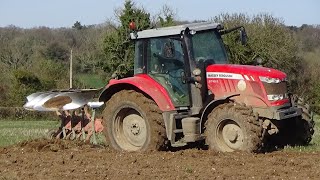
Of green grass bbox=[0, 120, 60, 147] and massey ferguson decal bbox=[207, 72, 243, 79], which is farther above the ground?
massey ferguson decal bbox=[207, 72, 243, 79]

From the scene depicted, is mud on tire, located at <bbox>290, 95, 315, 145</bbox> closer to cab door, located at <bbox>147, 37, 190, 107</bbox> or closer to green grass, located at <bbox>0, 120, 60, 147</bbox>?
cab door, located at <bbox>147, 37, 190, 107</bbox>

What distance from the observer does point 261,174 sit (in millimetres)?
6430

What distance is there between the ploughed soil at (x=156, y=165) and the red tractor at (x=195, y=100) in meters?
0.47

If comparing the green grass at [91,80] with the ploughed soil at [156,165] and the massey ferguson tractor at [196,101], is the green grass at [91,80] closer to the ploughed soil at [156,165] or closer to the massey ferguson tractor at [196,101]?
the massey ferguson tractor at [196,101]

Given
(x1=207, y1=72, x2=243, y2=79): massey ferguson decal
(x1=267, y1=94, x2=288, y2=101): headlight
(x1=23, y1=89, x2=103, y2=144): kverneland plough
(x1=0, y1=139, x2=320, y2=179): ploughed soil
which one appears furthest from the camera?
(x1=23, y1=89, x2=103, y2=144): kverneland plough

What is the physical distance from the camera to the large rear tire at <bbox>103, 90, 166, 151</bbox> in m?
8.95

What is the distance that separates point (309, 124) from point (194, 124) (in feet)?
6.74

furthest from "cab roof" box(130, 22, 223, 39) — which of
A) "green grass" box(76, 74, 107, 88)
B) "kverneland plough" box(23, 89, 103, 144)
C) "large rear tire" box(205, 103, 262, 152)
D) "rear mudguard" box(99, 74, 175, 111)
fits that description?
"green grass" box(76, 74, 107, 88)

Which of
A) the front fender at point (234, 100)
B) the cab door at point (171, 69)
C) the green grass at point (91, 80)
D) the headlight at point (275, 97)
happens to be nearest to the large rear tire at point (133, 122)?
the cab door at point (171, 69)

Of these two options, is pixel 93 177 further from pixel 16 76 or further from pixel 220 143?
pixel 16 76

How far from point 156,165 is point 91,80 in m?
36.7

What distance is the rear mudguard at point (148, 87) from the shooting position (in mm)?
9039

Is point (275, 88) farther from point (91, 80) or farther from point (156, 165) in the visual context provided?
point (91, 80)

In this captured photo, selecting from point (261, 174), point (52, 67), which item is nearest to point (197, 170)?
point (261, 174)
